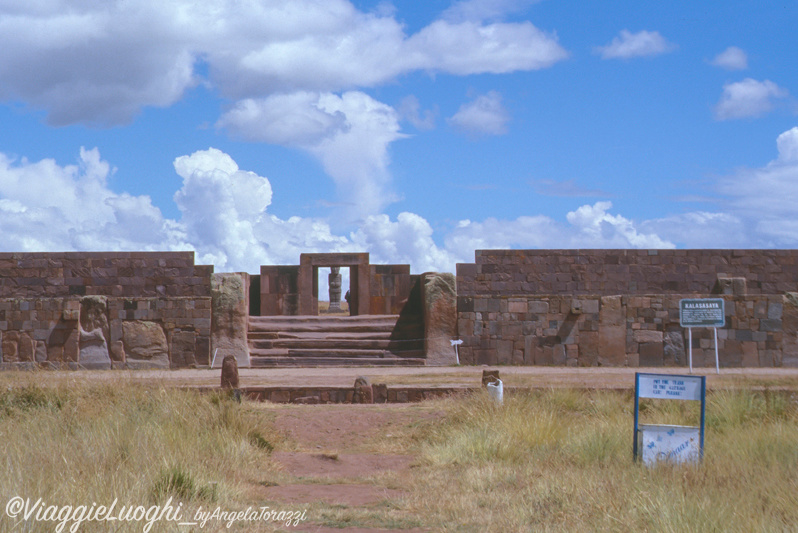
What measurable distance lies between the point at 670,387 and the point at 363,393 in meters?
5.88

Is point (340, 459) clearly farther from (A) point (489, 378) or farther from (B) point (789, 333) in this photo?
(B) point (789, 333)

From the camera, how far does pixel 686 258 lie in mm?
22922

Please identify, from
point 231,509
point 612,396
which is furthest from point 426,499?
point 612,396

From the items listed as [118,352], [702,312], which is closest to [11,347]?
[118,352]

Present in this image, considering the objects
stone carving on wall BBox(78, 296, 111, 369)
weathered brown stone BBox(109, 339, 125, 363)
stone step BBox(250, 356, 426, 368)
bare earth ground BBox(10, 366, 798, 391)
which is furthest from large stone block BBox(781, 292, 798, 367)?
stone carving on wall BBox(78, 296, 111, 369)

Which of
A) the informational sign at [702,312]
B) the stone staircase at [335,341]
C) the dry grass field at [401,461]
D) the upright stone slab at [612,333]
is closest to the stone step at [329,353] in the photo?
the stone staircase at [335,341]

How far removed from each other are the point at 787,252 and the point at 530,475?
18.7 meters

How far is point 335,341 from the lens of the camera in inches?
773

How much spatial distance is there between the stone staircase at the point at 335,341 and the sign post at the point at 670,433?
1133 centimetres

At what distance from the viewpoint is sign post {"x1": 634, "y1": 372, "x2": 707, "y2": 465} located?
7621 millimetres

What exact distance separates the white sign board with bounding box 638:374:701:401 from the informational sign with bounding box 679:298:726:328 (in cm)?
950

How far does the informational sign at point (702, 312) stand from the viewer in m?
16.7

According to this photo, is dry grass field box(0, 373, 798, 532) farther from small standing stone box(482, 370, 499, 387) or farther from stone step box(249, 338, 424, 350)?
stone step box(249, 338, 424, 350)

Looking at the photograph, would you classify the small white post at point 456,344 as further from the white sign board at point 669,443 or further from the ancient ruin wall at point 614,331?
the white sign board at point 669,443
